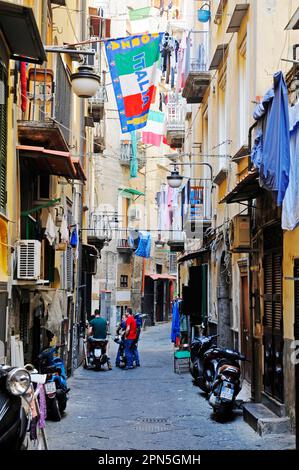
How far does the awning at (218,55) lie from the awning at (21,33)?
25.2ft

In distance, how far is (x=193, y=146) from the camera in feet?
77.9

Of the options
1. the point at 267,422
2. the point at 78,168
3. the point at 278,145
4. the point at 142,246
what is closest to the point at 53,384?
the point at 267,422

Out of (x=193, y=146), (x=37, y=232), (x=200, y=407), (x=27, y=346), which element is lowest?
(x=200, y=407)

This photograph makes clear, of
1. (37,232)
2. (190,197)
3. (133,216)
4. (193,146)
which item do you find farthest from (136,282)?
(37,232)

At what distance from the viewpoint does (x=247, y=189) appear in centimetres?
1152

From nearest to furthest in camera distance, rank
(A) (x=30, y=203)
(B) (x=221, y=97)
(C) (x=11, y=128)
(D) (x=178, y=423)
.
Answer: (C) (x=11, y=128) < (D) (x=178, y=423) < (A) (x=30, y=203) < (B) (x=221, y=97)

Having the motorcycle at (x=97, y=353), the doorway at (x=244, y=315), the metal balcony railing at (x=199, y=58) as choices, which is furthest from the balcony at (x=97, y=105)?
the doorway at (x=244, y=315)

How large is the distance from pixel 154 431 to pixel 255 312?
9.50 feet

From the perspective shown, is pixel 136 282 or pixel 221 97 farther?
pixel 136 282

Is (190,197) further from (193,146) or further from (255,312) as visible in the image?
(255,312)

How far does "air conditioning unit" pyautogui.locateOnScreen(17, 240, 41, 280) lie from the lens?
10.5m

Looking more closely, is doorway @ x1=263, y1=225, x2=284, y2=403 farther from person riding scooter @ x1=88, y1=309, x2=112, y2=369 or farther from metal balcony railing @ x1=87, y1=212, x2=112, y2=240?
metal balcony railing @ x1=87, y1=212, x2=112, y2=240

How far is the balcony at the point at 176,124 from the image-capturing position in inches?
1201

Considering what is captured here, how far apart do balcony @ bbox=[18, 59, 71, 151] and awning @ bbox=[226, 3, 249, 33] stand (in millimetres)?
3583
